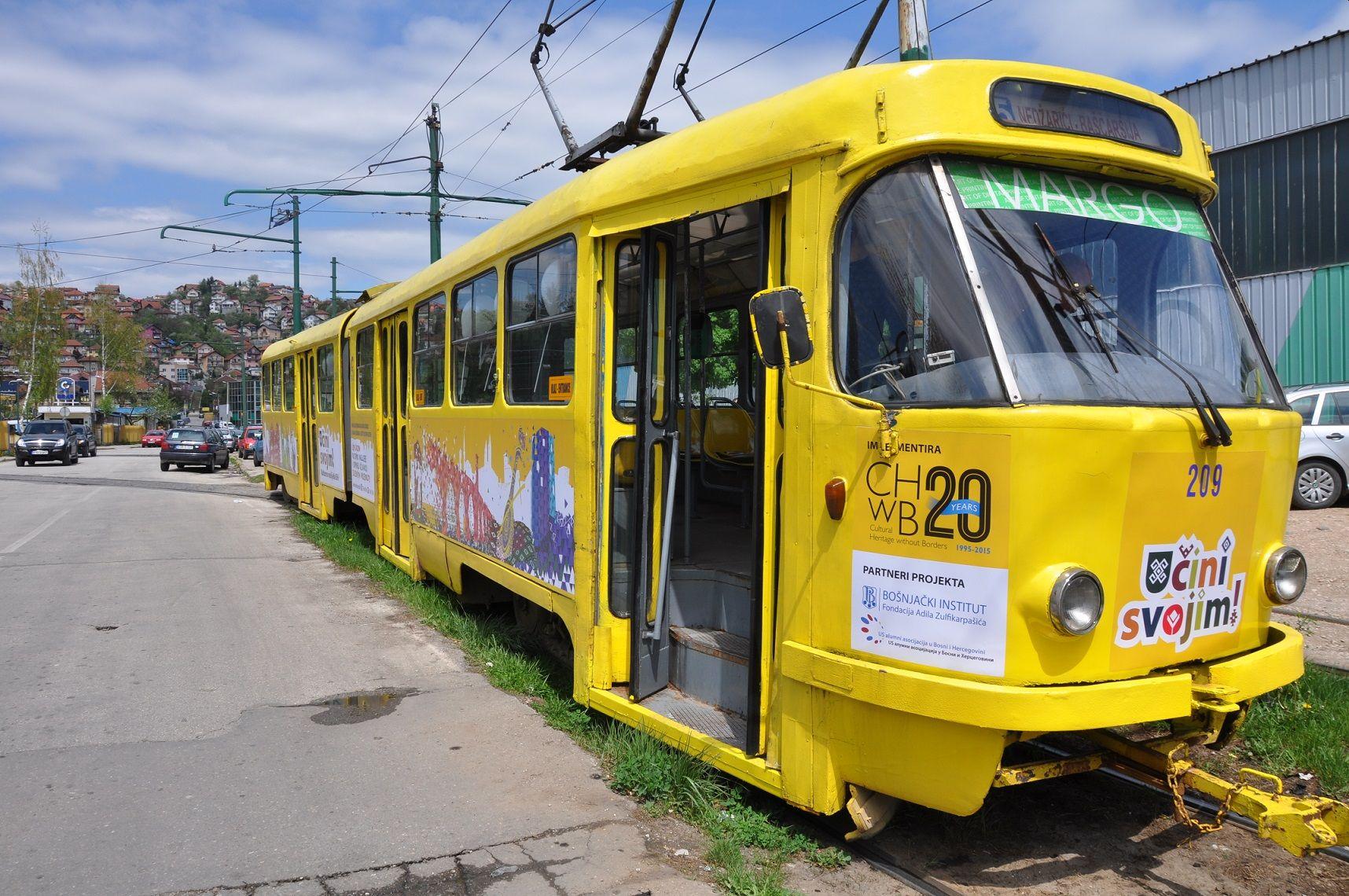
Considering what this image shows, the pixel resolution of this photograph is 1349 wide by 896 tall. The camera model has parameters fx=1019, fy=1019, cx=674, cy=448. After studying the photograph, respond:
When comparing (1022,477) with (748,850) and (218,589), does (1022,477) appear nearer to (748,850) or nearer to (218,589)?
(748,850)

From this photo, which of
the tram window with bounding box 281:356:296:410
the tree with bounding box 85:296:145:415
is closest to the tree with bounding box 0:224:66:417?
the tree with bounding box 85:296:145:415

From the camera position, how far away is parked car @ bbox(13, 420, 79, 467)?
34688mm

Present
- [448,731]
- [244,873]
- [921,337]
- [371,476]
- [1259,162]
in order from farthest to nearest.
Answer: [1259,162]
[371,476]
[448,731]
[244,873]
[921,337]

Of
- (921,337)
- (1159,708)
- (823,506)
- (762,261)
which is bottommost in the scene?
(1159,708)

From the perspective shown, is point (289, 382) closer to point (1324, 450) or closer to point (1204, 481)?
point (1324, 450)

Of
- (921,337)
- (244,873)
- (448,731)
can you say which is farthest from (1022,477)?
(448,731)

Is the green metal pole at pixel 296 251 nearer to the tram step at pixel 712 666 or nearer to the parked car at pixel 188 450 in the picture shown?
the parked car at pixel 188 450

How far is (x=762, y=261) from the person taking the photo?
4156mm

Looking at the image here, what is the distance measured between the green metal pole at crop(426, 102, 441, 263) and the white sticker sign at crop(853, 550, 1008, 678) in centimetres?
1576

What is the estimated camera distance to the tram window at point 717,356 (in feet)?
24.0

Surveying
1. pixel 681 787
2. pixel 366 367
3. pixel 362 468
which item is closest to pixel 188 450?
pixel 362 468

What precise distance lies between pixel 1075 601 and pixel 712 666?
194 centimetres

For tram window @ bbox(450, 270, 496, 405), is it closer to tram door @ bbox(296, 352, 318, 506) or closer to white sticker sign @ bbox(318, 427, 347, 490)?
white sticker sign @ bbox(318, 427, 347, 490)

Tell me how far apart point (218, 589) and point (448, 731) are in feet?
17.8
